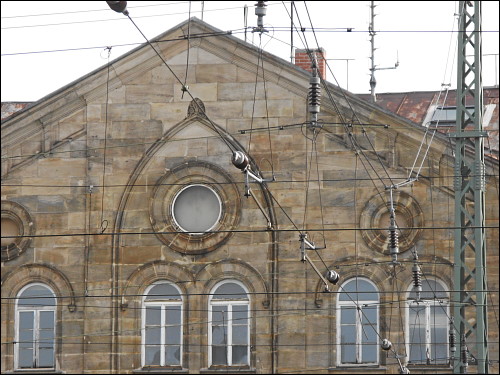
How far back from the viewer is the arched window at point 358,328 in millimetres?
39969

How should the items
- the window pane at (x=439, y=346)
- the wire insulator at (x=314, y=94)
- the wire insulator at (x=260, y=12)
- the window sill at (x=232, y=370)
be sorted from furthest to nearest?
the window sill at (x=232, y=370) → the window pane at (x=439, y=346) → the wire insulator at (x=260, y=12) → the wire insulator at (x=314, y=94)

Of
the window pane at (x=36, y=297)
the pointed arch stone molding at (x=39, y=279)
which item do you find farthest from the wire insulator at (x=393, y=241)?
the window pane at (x=36, y=297)

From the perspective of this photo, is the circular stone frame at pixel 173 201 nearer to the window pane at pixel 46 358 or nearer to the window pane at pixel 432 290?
the window pane at pixel 46 358

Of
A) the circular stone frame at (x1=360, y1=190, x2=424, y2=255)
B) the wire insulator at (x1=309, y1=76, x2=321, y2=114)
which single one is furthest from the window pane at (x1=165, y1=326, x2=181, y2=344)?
the wire insulator at (x1=309, y1=76, x2=321, y2=114)

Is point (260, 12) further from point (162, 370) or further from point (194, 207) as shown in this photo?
point (162, 370)

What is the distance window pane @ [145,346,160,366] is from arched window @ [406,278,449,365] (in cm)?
591

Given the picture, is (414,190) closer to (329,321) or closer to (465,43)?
(329,321)

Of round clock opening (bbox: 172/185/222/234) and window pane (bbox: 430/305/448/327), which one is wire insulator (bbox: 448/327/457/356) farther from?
round clock opening (bbox: 172/185/222/234)

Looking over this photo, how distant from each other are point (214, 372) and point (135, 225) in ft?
13.1

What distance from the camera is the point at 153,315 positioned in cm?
4078

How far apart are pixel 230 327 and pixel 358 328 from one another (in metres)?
3.03

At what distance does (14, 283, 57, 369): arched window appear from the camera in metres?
40.9

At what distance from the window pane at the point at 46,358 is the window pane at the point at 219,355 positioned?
3874mm

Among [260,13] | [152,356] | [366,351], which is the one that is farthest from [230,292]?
[260,13]
